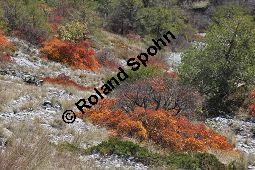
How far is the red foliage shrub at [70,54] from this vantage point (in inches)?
1096

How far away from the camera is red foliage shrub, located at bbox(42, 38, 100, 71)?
27.8 meters

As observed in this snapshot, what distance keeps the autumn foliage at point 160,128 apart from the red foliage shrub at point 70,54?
12.3 meters

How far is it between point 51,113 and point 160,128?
3905mm

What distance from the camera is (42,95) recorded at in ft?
56.3

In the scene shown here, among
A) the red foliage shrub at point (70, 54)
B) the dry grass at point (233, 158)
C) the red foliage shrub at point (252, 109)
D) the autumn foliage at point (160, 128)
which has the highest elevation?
the red foliage shrub at point (70, 54)

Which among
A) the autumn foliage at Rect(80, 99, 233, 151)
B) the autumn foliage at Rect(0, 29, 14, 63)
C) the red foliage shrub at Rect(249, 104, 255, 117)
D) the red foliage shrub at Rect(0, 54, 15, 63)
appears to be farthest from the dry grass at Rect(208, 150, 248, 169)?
the autumn foliage at Rect(0, 29, 14, 63)

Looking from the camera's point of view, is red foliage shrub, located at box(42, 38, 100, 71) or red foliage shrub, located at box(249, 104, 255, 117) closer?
red foliage shrub, located at box(249, 104, 255, 117)

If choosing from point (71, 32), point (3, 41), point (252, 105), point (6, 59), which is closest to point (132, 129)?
point (252, 105)

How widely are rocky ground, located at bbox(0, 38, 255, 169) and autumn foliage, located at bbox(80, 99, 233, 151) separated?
0.68 m

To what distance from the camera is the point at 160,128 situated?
14516 millimetres

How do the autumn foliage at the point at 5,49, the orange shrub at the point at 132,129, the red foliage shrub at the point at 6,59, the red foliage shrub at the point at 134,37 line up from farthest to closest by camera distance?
1. the red foliage shrub at the point at 134,37
2. the autumn foliage at the point at 5,49
3. the red foliage shrub at the point at 6,59
4. the orange shrub at the point at 132,129

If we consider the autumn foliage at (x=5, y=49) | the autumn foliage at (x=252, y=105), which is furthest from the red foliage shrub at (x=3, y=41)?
the autumn foliage at (x=252, y=105)

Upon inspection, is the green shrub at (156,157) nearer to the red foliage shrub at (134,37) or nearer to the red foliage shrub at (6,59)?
the red foliage shrub at (6,59)

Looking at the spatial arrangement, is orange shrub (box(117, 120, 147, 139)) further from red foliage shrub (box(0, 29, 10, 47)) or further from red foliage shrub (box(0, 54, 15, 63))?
red foliage shrub (box(0, 29, 10, 47))
